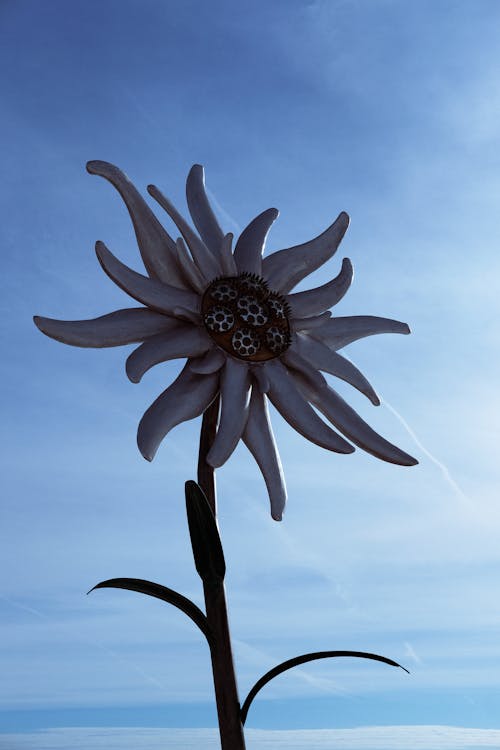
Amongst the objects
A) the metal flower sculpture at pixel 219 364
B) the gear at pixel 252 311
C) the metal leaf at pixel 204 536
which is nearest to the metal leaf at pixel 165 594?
the metal flower sculpture at pixel 219 364

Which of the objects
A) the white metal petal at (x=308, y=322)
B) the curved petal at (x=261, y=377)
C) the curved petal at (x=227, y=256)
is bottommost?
the curved petal at (x=261, y=377)

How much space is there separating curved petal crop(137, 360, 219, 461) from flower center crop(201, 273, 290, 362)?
0.18 m

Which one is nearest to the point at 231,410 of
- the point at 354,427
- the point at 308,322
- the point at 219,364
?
the point at 219,364

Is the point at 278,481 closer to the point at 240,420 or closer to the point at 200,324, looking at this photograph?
the point at 240,420

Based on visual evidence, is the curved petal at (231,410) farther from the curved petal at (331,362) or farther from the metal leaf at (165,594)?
the metal leaf at (165,594)

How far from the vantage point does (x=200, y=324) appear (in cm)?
441

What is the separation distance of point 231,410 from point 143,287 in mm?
651

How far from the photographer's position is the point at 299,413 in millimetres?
4395

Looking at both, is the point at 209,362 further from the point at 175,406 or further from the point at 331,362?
the point at 331,362

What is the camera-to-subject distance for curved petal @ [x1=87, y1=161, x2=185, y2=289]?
447 cm

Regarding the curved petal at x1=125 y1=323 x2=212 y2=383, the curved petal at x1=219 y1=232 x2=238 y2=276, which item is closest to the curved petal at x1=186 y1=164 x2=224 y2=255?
the curved petal at x1=219 y1=232 x2=238 y2=276

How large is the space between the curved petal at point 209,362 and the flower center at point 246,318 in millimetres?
37

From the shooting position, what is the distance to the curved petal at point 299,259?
4734 mm

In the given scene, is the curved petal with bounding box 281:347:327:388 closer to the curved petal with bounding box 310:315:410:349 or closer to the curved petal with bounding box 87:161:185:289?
the curved petal with bounding box 310:315:410:349
